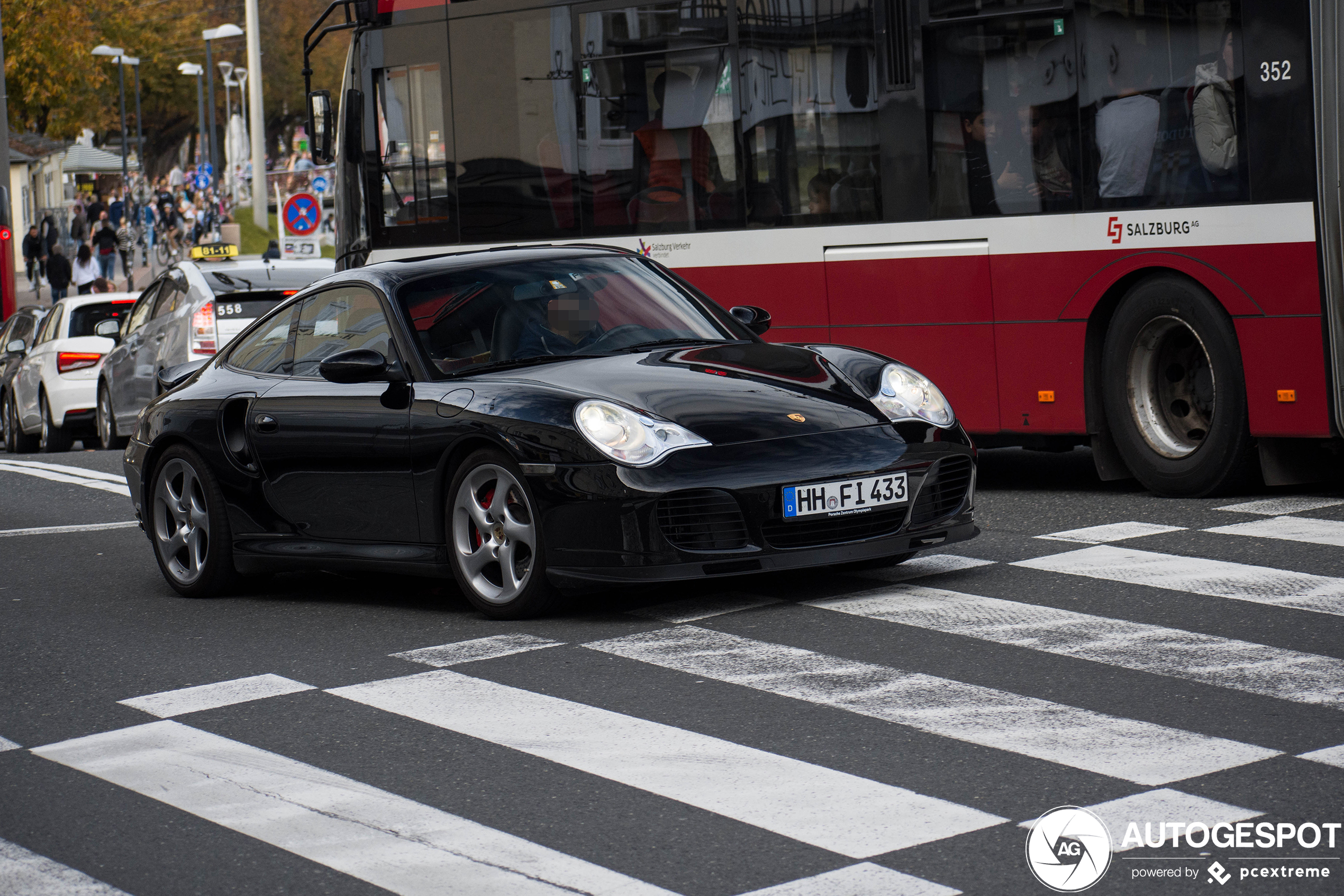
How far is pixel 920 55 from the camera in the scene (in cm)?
1077

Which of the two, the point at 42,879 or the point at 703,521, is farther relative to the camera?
the point at 703,521

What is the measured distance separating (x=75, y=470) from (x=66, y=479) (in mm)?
841

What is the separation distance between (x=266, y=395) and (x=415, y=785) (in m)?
3.72

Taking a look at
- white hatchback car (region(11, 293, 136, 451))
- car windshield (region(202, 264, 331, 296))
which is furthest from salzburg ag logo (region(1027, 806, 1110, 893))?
white hatchback car (region(11, 293, 136, 451))

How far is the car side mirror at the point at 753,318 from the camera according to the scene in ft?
28.2

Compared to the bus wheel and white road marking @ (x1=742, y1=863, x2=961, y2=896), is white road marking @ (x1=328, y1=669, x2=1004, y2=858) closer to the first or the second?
white road marking @ (x1=742, y1=863, x2=961, y2=896)

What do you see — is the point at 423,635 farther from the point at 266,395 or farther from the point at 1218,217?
the point at 1218,217

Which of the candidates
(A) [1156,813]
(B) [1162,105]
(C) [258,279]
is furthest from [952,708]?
(C) [258,279]

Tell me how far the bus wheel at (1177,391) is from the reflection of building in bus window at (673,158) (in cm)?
284

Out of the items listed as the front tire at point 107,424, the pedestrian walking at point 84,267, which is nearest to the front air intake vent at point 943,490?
the front tire at point 107,424

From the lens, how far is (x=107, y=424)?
19375mm

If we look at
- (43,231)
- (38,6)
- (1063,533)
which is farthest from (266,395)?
(43,231)

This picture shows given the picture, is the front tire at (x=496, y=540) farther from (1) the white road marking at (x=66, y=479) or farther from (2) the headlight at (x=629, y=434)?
(1) the white road marking at (x=66, y=479)

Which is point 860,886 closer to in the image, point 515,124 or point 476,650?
point 476,650
